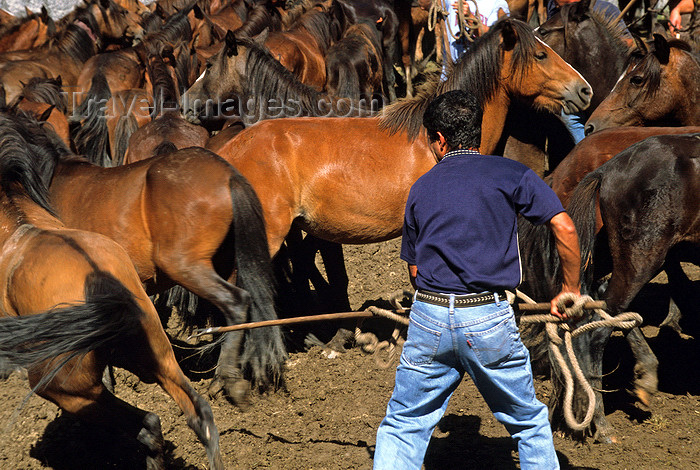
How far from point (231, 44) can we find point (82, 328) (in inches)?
164

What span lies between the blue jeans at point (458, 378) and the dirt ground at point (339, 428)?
2.70 ft

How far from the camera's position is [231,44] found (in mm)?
6164

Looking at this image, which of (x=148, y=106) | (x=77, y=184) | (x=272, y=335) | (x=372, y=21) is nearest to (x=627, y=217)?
(x=272, y=335)

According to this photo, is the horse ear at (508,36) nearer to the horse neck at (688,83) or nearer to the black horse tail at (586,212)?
the horse neck at (688,83)

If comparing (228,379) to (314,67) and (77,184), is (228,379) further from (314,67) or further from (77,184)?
(314,67)

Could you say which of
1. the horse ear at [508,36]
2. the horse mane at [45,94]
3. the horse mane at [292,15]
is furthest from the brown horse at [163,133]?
Answer: the horse mane at [292,15]

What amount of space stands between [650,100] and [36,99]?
6.15 metres

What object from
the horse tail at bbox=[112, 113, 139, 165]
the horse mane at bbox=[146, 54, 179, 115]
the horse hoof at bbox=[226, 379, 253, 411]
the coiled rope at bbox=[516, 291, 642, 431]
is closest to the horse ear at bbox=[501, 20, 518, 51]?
the coiled rope at bbox=[516, 291, 642, 431]

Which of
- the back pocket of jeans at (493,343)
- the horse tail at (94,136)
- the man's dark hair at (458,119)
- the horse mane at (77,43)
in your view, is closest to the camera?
the back pocket of jeans at (493,343)

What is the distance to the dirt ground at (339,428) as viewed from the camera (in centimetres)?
364

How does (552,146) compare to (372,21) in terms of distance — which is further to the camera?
(372,21)

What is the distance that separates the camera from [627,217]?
12.3 ft

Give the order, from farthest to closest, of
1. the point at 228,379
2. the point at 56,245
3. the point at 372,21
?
1. the point at 372,21
2. the point at 228,379
3. the point at 56,245

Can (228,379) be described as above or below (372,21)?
below
